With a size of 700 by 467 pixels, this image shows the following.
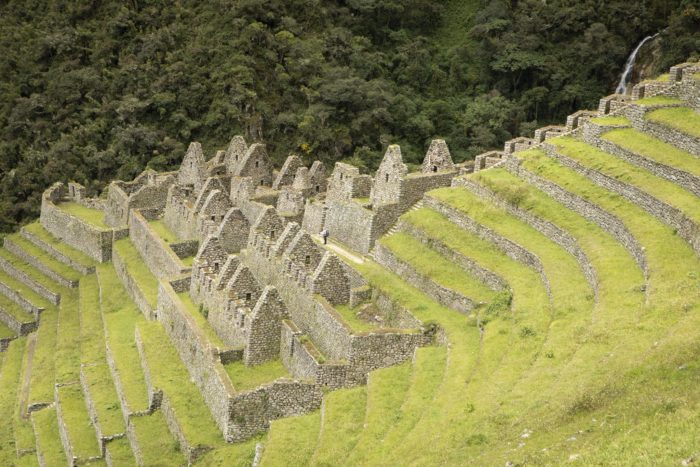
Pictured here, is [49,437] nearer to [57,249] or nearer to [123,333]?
[123,333]

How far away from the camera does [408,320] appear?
28.0 metres

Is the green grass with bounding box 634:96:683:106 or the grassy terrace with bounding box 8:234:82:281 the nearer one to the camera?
the green grass with bounding box 634:96:683:106

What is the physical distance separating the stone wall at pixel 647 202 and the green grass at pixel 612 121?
2015 mm

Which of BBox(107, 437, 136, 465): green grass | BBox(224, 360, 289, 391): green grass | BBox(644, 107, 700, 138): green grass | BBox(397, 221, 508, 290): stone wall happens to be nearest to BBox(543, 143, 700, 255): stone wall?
BBox(644, 107, 700, 138): green grass

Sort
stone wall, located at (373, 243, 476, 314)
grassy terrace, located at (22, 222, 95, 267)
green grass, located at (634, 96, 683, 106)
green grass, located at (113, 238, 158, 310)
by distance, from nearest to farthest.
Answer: stone wall, located at (373, 243, 476, 314) < green grass, located at (634, 96, 683, 106) < green grass, located at (113, 238, 158, 310) < grassy terrace, located at (22, 222, 95, 267)

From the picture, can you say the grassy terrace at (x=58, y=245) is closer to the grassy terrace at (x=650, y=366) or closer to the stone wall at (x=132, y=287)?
the stone wall at (x=132, y=287)

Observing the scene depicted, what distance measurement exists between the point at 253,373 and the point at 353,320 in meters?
3.21

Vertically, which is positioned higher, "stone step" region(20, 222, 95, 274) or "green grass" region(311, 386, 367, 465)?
"green grass" region(311, 386, 367, 465)

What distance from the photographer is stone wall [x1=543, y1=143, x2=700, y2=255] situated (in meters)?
26.0

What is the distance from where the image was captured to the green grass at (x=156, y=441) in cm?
2733

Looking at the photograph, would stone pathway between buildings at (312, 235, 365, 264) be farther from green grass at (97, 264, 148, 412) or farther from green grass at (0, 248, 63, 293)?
green grass at (0, 248, 63, 293)

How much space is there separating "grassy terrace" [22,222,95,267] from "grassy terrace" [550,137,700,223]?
22.4m

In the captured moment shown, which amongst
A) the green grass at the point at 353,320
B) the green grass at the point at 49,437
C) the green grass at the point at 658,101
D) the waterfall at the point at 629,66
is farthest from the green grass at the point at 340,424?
the waterfall at the point at 629,66

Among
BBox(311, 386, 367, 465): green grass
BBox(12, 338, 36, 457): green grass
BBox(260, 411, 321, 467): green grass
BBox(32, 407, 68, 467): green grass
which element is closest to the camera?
BBox(311, 386, 367, 465): green grass
